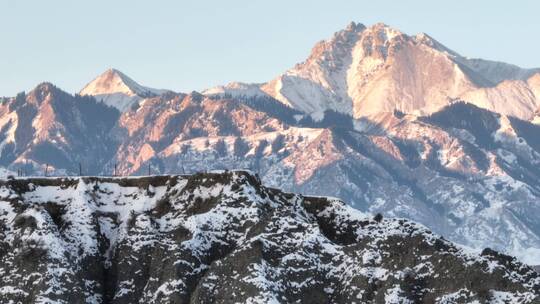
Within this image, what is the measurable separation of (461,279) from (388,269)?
495 inches

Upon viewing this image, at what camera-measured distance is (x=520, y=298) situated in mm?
178125

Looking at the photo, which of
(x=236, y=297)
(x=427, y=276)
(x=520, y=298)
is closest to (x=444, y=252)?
(x=427, y=276)

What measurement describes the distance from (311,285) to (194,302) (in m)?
18.7

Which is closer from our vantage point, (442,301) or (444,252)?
(442,301)

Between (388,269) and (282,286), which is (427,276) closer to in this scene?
(388,269)

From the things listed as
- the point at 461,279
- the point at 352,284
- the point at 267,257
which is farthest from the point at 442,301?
the point at 267,257

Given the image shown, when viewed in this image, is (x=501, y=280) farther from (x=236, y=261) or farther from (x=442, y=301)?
(x=236, y=261)

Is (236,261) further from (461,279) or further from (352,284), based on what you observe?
(461,279)

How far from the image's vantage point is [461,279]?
609 ft

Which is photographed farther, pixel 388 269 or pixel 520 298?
pixel 388 269

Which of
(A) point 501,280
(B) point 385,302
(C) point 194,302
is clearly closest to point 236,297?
(C) point 194,302

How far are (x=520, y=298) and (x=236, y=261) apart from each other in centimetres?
4446

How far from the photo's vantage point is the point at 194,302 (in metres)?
191

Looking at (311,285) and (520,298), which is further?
(311,285)
